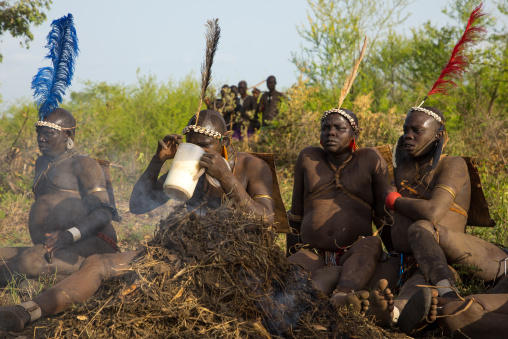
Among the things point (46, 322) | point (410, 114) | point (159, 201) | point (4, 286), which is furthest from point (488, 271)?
point (4, 286)

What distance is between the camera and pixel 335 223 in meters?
4.47

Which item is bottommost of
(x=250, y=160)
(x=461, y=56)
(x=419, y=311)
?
(x=419, y=311)

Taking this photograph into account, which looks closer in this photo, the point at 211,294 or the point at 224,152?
the point at 211,294

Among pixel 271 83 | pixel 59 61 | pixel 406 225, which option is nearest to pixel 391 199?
pixel 406 225

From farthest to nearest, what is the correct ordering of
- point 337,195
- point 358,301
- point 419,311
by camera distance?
point 337,195 → point 358,301 → point 419,311

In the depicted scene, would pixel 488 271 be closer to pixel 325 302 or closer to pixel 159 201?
pixel 325 302

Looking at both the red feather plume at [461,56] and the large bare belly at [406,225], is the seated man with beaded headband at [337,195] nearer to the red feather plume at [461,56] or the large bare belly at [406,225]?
the large bare belly at [406,225]

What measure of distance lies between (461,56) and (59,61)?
12.4ft

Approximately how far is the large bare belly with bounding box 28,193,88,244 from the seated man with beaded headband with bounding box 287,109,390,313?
192 centimetres

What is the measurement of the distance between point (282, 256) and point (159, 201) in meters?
1.72

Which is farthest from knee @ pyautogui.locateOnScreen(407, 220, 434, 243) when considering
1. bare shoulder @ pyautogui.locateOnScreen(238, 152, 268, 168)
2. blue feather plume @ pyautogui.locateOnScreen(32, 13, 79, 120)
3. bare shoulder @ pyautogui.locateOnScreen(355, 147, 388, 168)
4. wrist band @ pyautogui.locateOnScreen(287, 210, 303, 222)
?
blue feather plume @ pyautogui.locateOnScreen(32, 13, 79, 120)

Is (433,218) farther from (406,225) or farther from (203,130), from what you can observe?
(203,130)

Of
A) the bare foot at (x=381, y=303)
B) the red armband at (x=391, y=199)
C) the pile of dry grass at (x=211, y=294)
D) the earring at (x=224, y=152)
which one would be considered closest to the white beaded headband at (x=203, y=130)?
the earring at (x=224, y=152)

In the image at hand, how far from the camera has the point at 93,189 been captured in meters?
4.71
